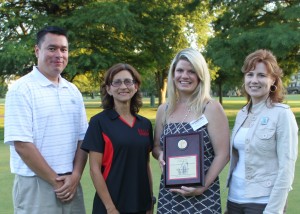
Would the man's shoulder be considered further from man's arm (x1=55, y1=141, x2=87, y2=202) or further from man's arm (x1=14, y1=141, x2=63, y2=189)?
man's arm (x1=55, y1=141, x2=87, y2=202)

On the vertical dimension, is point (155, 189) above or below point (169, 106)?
below

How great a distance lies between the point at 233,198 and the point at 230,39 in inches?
618

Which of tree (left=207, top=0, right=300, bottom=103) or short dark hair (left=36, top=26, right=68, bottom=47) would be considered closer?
short dark hair (left=36, top=26, right=68, bottom=47)

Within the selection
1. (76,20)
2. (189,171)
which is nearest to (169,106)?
(189,171)

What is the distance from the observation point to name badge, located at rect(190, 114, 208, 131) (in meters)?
3.33

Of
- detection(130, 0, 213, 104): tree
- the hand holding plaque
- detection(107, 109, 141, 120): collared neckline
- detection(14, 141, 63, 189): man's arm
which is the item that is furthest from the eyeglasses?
detection(130, 0, 213, 104): tree

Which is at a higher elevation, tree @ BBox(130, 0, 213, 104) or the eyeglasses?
tree @ BBox(130, 0, 213, 104)

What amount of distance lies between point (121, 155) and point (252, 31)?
15.7m

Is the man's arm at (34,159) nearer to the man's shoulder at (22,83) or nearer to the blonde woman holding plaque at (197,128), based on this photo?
the man's shoulder at (22,83)

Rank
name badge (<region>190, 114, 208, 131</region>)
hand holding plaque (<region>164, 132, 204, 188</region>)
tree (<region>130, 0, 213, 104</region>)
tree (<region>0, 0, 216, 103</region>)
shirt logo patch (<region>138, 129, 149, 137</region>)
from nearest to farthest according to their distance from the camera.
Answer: hand holding plaque (<region>164, 132, 204, 188</region>) < name badge (<region>190, 114, 208, 131</region>) < shirt logo patch (<region>138, 129, 149, 137</region>) < tree (<region>0, 0, 216, 103</region>) < tree (<region>130, 0, 213, 104</region>)

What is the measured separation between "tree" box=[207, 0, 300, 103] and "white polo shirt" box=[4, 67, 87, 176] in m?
14.1

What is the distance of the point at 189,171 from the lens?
10.6 feet

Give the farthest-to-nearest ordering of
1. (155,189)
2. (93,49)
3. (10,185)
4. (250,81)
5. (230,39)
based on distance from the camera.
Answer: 1. (93,49)
2. (230,39)
3. (10,185)
4. (155,189)
5. (250,81)

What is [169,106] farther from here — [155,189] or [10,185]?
[10,185]
